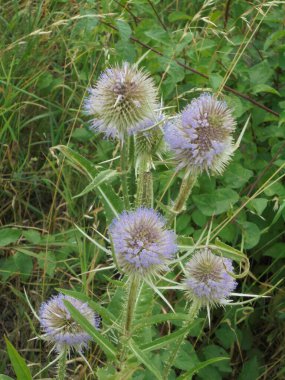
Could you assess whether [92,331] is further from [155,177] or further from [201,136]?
[155,177]

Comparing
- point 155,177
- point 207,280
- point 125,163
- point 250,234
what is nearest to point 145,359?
point 207,280

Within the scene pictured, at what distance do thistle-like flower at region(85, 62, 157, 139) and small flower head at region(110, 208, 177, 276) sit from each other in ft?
0.79

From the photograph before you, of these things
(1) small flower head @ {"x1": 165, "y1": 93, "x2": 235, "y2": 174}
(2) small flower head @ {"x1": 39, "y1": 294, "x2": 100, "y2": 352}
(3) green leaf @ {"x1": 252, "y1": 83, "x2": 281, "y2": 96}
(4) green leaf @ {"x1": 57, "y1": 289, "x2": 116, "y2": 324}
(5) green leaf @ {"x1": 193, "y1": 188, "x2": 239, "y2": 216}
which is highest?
(3) green leaf @ {"x1": 252, "y1": 83, "x2": 281, "y2": 96}

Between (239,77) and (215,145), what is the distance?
1.37 metres

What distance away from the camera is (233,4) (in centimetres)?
315

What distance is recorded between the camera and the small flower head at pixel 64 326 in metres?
1.92

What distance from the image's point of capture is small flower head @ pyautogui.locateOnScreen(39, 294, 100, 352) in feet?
6.30

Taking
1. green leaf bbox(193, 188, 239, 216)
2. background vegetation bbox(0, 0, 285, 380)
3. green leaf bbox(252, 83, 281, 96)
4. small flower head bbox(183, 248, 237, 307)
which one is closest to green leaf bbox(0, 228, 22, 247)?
background vegetation bbox(0, 0, 285, 380)

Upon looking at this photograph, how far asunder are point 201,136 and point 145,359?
62 centimetres

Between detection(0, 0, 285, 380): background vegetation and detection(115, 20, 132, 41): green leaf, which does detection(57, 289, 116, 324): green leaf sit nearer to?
detection(0, 0, 285, 380): background vegetation

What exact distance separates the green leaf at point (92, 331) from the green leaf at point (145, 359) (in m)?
0.08

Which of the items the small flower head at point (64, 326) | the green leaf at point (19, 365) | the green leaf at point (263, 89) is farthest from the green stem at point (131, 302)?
the green leaf at point (263, 89)

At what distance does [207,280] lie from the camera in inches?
75.0

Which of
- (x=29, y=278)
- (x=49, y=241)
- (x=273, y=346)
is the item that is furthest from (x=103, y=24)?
(x=273, y=346)
